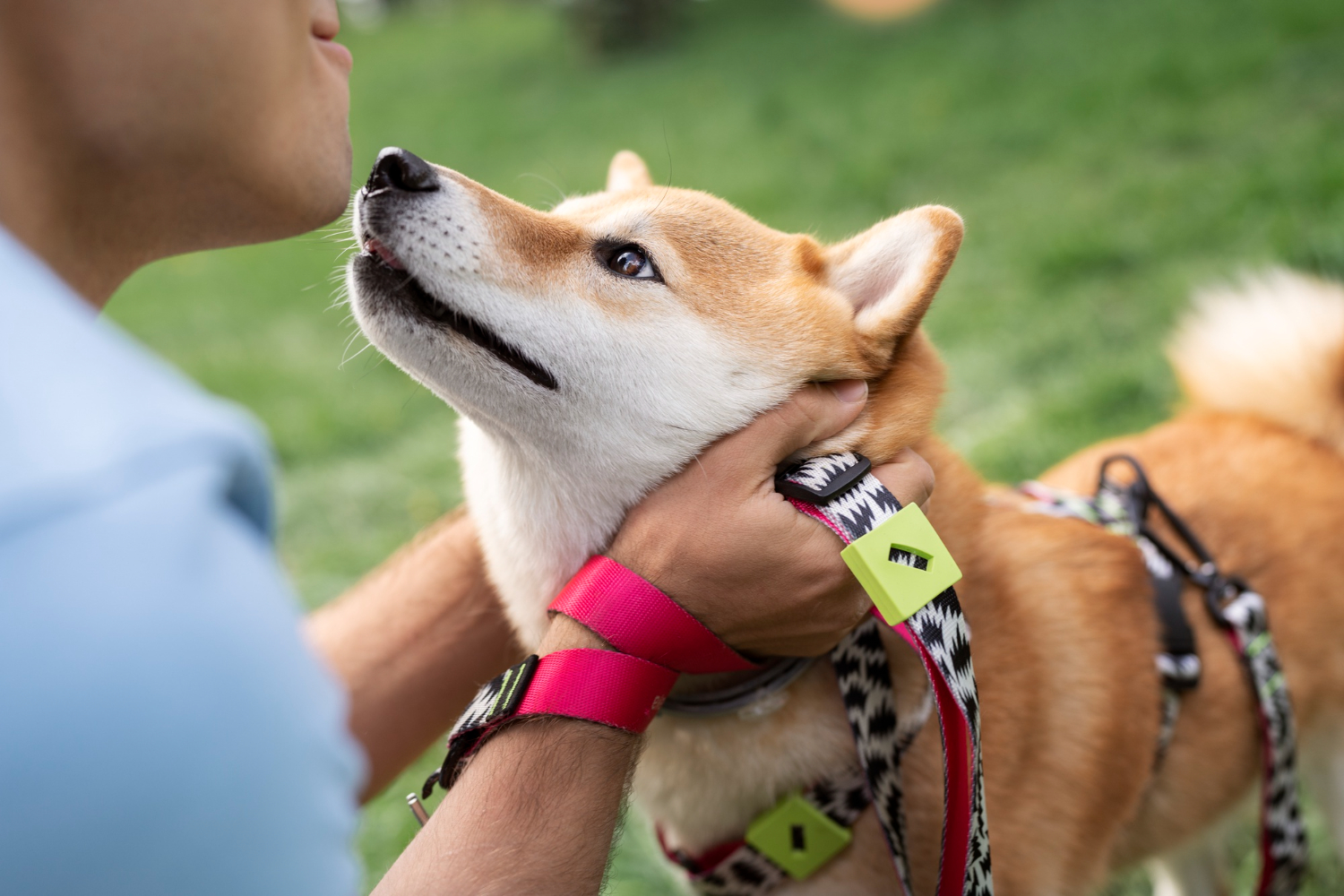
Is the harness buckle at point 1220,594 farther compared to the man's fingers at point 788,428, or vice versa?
the harness buckle at point 1220,594

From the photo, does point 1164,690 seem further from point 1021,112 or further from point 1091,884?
point 1021,112

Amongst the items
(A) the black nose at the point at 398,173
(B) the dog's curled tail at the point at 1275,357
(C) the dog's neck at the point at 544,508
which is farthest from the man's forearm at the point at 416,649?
(B) the dog's curled tail at the point at 1275,357

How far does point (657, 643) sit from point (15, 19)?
3.00 ft

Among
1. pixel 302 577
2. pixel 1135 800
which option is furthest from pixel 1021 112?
pixel 1135 800

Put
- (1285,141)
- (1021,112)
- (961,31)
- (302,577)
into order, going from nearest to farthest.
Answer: (302,577)
(1285,141)
(1021,112)
(961,31)

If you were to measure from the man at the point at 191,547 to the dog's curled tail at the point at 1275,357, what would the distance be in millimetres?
1422

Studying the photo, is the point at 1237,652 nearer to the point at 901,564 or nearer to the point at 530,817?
the point at 901,564

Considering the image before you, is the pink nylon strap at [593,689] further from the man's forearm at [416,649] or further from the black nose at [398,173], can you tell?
the black nose at [398,173]

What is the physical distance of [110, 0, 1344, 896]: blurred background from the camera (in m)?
3.93

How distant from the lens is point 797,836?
1.47 metres

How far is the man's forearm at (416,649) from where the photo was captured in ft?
Answer: 5.81

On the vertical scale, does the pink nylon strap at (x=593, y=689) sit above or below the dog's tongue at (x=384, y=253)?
below

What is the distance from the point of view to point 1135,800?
5.95ft

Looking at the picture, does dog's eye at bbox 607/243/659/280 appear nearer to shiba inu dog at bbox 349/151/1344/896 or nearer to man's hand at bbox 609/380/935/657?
shiba inu dog at bbox 349/151/1344/896
